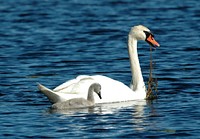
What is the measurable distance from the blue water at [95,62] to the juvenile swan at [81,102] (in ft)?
0.51

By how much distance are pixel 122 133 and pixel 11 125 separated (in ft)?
6.00

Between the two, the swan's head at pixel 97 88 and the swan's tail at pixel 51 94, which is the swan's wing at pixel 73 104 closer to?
the swan's tail at pixel 51 94

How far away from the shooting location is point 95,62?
20953mm

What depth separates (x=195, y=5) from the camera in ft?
109

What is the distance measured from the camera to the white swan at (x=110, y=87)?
14852mm

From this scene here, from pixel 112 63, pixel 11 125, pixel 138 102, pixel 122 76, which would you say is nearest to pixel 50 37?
pixel 112 63

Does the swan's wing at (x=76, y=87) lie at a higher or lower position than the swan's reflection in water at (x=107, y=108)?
higher

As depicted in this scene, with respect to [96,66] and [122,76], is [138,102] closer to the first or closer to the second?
[122,76]

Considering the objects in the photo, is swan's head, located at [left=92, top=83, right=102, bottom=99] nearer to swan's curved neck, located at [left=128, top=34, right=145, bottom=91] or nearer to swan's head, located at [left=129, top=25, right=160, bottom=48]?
swan's curved neck, located at [left=128, top=34, right=145, bottom=91]

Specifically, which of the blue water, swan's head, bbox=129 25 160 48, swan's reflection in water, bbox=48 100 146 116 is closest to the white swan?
swan's head, bbox=129 25 160 48

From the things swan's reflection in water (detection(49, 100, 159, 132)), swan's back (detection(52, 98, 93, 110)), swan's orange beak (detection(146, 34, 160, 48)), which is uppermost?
swan's orange beak (detection(146, 34, 160, 48))

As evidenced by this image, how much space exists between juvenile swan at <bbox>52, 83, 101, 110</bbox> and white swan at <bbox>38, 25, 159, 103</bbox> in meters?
0.07

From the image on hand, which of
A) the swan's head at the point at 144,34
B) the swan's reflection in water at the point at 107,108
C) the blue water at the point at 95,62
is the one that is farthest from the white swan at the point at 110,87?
the blue water at the point at 95,62

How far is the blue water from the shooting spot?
13.5m
